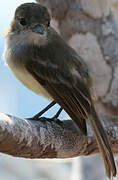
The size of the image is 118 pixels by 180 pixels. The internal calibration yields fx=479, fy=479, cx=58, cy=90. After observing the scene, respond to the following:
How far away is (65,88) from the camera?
2.64 m

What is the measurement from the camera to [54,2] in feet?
Answer: 13.1

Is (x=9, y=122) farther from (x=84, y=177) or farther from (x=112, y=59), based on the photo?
(x=84, y=177)

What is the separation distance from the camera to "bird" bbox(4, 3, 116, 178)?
257cm

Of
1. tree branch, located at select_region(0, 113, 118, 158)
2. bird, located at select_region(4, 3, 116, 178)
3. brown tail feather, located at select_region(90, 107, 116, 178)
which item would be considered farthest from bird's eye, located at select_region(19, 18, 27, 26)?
brown tail feather, located at select_region(90, 107, 116, 178)

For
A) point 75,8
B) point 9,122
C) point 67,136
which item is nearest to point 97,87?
point 75,8

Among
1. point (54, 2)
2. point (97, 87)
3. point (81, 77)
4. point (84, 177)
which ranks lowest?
point (84, 177)

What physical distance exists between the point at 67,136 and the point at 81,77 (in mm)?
360

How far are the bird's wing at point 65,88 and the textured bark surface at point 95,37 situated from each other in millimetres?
1353

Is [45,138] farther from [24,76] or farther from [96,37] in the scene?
[96,37]

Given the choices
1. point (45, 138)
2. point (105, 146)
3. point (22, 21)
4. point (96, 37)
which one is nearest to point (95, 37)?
point (96, 37)

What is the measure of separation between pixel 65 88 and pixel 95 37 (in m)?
1.53

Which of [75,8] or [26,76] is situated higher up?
[75,8]

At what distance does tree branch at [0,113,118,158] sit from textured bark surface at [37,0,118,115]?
1.26 metres

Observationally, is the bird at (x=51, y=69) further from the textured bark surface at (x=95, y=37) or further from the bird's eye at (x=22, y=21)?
the textured bark surface at (x=95, y=37)
